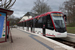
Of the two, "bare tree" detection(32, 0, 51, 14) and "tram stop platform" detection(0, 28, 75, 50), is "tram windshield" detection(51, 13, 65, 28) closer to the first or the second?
"tram stop platform" detection(0, 28, 75, 50)

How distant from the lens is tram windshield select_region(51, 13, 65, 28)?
10.9 metres

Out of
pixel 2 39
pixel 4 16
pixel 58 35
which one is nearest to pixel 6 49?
pixel 2 39

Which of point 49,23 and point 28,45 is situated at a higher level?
point 49,23

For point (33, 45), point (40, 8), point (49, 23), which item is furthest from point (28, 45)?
point (40, 8)

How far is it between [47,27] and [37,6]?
23.7 m

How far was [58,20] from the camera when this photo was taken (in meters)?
11.0

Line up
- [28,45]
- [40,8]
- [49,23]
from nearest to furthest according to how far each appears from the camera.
A: 1. [28,45]
2. [49,23]
3. [40,8]

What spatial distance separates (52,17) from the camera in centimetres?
1111

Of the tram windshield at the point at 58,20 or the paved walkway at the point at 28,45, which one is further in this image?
the tram windshield at the point at 58,20

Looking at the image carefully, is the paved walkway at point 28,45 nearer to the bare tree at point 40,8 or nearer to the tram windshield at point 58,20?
the tram windshield at point 58,20

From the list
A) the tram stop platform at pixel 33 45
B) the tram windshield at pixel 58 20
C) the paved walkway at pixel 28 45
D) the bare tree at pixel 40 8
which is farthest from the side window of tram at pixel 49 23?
the bare tree at pixel 40 8

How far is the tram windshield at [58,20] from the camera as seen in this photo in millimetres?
10887

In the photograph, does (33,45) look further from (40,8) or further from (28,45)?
(40,8)

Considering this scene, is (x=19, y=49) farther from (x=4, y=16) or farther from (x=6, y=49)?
(x=4, y=16)
